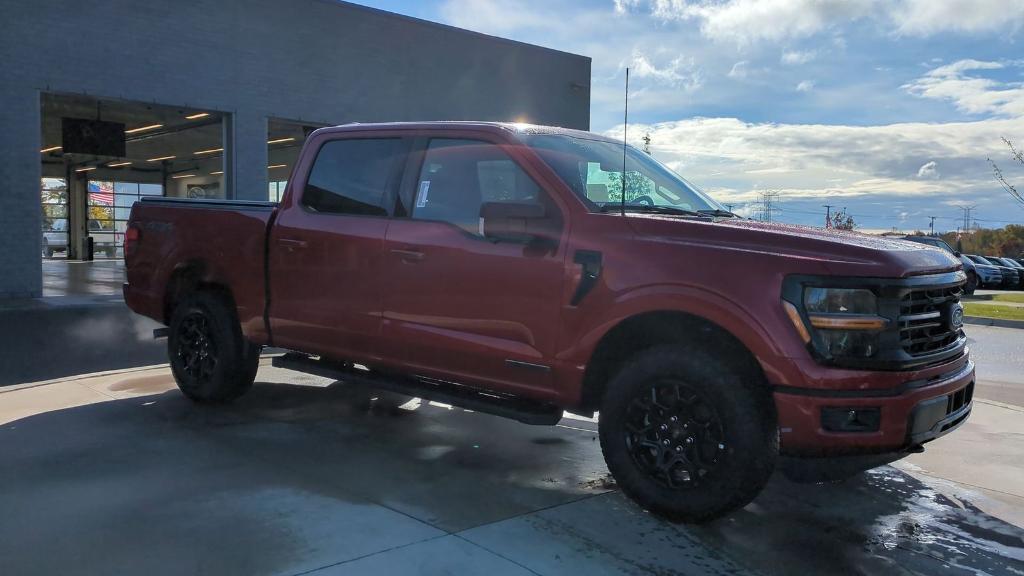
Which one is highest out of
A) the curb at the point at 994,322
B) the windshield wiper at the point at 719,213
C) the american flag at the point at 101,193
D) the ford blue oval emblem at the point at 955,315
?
the american flag at the point at 101,193

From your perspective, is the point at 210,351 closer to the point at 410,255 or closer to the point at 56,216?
the point at 410,255

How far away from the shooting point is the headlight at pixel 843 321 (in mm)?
3617

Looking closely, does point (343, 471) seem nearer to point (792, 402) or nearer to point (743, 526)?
point (743, 526)

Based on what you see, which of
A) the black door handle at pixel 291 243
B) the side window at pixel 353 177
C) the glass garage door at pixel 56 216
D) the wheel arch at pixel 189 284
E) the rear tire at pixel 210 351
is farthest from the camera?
the glass garage door at pixel 56 216

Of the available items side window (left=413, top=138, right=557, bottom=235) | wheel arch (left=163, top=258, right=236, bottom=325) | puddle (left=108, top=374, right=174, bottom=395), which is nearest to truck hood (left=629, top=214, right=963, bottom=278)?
side window (left=413, top=138, right=557, bottom=235)

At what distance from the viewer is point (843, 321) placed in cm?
361

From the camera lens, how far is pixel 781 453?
12.6 feet

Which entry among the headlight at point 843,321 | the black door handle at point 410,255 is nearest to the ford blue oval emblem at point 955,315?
the headlight at point 843,321

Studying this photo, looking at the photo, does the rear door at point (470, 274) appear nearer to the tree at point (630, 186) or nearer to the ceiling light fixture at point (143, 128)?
the tree at point (630, 186)

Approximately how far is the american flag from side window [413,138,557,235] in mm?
39227

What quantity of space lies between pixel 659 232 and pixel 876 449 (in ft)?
4.71

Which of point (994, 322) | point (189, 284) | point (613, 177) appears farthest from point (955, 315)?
point (994, 322)

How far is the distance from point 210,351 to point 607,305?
3.66 metres

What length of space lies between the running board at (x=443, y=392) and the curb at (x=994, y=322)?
1439cm
